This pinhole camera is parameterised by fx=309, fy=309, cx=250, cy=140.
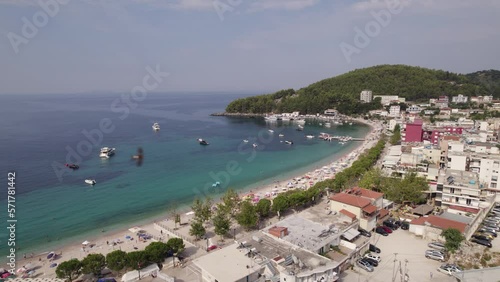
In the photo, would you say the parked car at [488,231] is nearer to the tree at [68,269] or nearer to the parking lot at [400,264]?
the parking lot at [400,264]

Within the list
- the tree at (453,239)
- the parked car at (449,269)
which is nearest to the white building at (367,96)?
the tree at (453,239)

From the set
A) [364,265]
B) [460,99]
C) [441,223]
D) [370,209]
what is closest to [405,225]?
[441,223]

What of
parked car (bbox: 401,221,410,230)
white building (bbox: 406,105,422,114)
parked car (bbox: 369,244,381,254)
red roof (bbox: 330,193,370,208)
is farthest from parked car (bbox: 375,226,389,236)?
white building (bbox: 406,105,422,114)

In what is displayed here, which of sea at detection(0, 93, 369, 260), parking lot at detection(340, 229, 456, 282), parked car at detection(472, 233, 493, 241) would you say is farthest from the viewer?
sea at detection(0, 93, 369, 260)

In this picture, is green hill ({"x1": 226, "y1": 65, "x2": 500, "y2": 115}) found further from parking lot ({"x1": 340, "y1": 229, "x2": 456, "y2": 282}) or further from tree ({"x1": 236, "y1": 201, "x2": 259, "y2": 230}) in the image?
tree ({"x1": 236, "y1": 201, "x2": 259, "y2": 230})

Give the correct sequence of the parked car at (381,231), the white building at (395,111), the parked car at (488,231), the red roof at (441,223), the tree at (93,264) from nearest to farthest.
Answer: the tree at (93,264)
the red roof at (441,223)
the parked car at (488,231)
the parked car at (381,231)
the white building at (395,111)

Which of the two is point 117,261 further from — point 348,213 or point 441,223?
point 441,223

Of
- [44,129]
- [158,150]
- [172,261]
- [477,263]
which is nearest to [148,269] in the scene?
[172,261]
